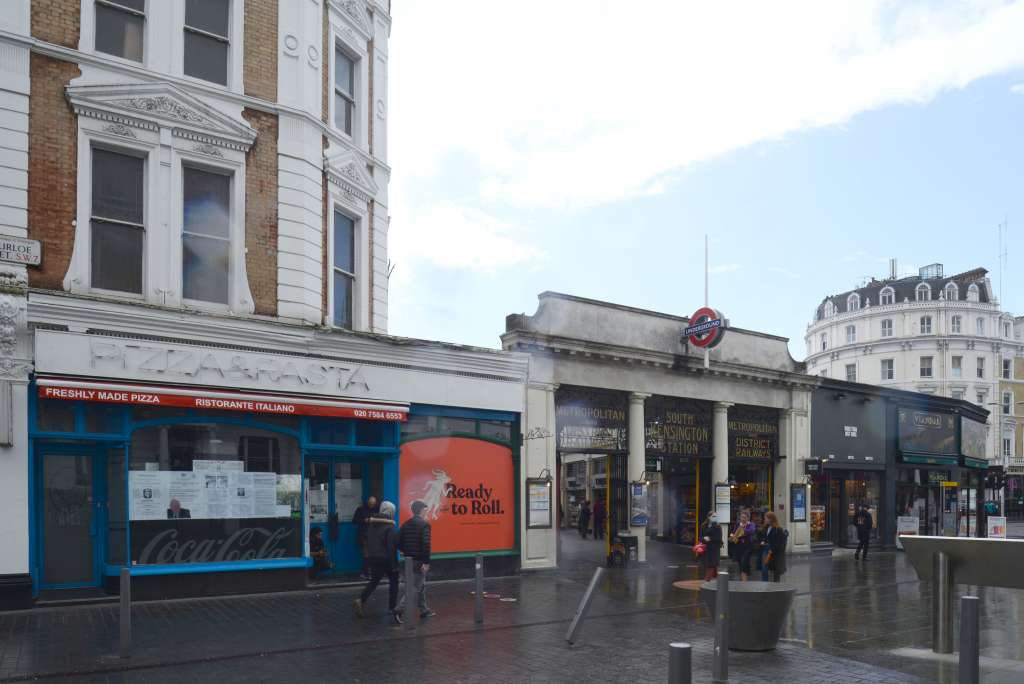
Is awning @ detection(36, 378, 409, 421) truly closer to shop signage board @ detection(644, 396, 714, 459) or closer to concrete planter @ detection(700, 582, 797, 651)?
concrete planter @ detection(700, 582, 797, 651)

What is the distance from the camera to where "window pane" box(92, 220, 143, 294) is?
46.6 ft

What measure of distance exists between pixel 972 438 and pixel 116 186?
36948 millimetres

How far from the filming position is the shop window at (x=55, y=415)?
1333 centimetres

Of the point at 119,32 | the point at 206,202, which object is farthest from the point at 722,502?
the point at 119,32

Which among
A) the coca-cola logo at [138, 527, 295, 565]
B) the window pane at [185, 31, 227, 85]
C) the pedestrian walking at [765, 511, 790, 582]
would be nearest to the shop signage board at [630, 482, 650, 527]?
the pedestrian walking at [765, 511, 790, 582]

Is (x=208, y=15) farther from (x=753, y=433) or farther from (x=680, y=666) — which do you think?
(x=753, y=433)

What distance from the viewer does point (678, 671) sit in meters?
5.34

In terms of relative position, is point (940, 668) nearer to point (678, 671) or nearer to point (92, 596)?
point (678, 671)

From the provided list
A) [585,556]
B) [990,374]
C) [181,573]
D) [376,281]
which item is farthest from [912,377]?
[181,573]

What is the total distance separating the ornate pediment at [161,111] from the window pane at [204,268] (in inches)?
71.9

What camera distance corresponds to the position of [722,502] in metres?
25.5

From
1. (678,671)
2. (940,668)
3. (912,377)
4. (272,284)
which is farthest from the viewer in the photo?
(912,377)

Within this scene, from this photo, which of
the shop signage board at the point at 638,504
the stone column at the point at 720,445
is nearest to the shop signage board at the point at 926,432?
the stone column at the point at 720,445

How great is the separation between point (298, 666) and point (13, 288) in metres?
7.44
